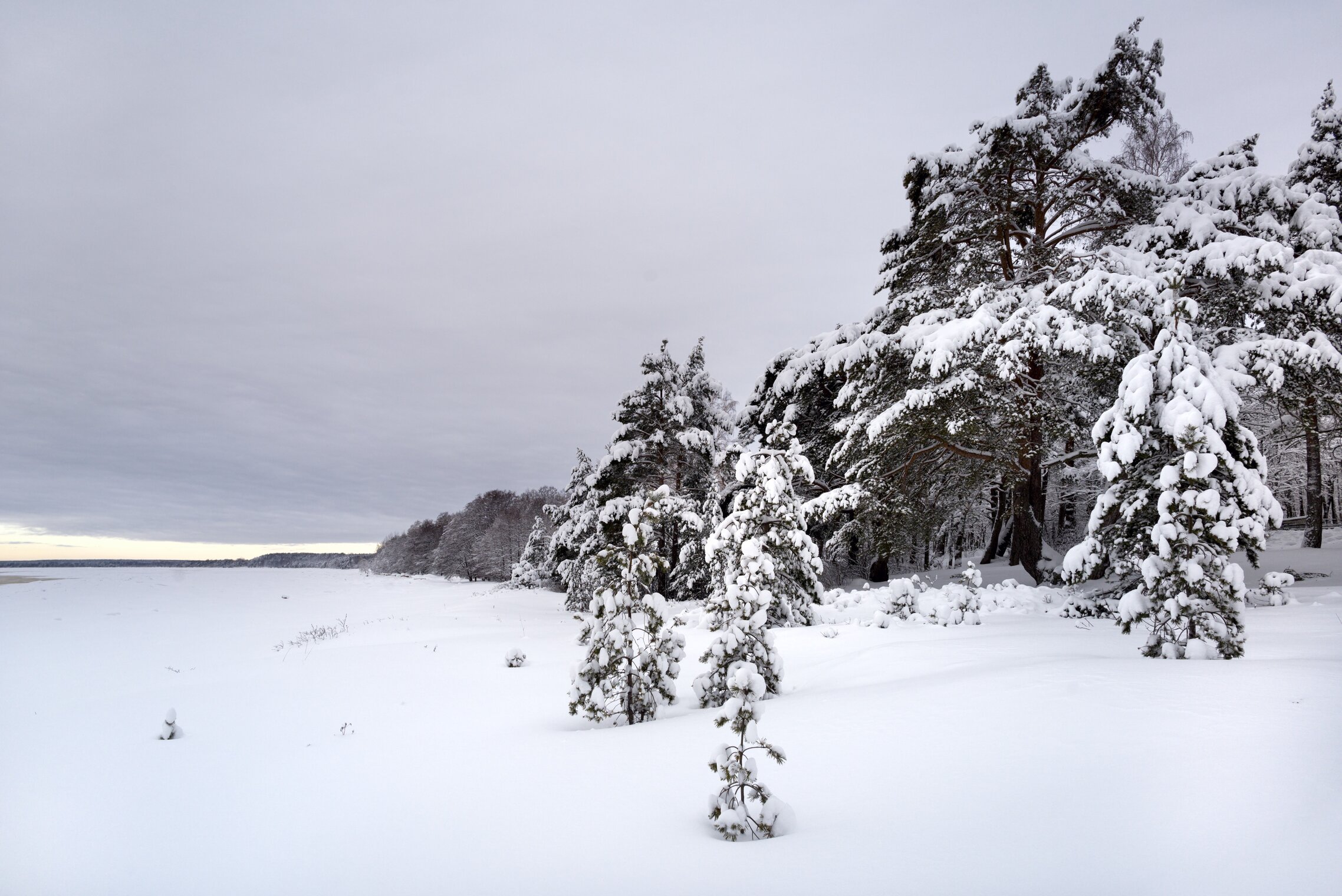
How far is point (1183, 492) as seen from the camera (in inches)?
231

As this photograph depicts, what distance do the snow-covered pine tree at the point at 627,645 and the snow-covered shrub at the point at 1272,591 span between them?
880cm

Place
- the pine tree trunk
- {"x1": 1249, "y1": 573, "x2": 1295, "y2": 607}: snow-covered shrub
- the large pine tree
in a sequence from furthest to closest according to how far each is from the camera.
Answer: the large pine tree
the pine tree trunk
{"x1": 1249, "y1": 573, "x2": 1295, "y2": 607}: snow-covered shrub

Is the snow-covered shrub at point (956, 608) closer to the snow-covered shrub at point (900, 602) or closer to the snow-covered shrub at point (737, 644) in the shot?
the snow-covered shrub at point (900, 602)

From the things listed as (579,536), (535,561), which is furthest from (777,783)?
(535,561)

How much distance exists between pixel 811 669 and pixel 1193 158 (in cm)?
2258

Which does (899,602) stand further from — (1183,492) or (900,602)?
(1183,492)

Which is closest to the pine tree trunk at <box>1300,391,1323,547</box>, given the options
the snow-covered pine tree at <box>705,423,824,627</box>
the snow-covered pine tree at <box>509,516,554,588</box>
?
the snow-covered pine tree at <box>705,423,824,627</box>

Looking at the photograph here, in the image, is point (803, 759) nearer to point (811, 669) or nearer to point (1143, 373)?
point (811, 669)

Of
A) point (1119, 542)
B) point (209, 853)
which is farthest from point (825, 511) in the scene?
point (209, 853)

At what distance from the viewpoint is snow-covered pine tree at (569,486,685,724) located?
5738 mm

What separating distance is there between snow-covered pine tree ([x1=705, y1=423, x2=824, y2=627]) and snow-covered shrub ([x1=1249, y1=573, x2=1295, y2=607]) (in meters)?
6.26

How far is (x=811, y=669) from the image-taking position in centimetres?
748

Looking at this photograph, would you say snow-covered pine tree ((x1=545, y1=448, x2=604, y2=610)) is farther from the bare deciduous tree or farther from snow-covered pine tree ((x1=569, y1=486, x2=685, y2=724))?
the bare deciduous tree

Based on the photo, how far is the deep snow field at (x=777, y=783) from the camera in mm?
2496
